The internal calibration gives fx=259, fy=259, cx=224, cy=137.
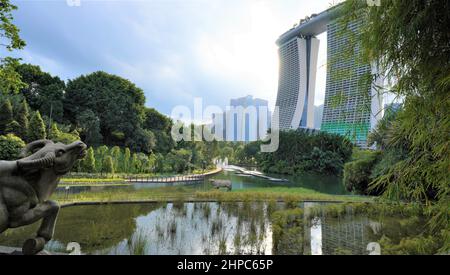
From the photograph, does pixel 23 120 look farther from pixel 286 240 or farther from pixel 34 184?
pixel 286 240

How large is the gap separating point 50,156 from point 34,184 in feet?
0.97

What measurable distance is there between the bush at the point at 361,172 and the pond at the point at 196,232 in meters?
3.43

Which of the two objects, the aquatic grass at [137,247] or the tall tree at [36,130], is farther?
the tall tree at [36,130]

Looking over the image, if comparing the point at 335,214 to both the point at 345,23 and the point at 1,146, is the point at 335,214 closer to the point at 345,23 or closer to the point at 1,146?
the point at 345,23

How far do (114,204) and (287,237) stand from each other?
416 centimetres

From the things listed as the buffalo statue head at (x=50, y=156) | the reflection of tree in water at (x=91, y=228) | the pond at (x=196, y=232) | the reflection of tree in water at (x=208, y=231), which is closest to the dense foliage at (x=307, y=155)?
the pond at (x=196, y=232)

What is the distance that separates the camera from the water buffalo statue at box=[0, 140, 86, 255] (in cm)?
179

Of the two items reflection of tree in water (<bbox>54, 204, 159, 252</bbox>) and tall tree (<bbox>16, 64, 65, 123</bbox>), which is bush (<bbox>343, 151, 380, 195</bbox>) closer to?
reflection of tree in water (<bbox>54, 204, 159, 252</bbox>)

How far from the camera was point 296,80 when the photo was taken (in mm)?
35938

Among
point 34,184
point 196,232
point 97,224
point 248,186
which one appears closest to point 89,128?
point 248,186

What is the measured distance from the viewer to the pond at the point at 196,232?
128 inches

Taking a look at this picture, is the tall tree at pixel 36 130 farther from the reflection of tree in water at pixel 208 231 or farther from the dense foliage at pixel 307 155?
the dense foliage at pixel 307 155

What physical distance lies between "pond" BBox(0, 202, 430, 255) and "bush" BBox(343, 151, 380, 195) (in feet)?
11.2
